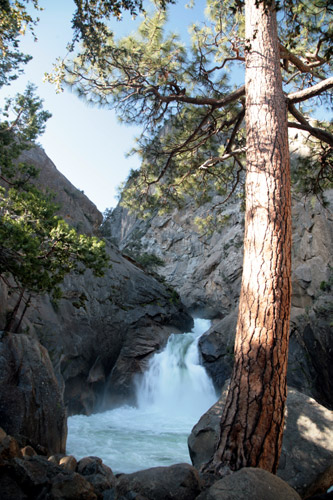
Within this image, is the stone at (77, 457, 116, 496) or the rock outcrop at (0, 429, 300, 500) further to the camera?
the stone at (77, 457, 116, 496)

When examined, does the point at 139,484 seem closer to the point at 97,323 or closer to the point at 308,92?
the point at 308,92

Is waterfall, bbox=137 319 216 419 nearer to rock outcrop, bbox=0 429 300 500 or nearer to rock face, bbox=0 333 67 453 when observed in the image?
rock face, bbox=0 333 67 453

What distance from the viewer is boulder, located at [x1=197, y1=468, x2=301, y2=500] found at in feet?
6.60

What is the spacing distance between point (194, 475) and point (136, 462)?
553 cm

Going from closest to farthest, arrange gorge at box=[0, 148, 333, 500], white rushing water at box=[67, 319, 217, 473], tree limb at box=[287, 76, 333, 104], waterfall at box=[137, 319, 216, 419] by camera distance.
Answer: tree limb at box=[287, 76, 333, 104] < gorge at box=[0, 148, 333, 500] < white rushing water at box=[67, 319, 217, 473] < waterfall at box=[137, 319, 216, 419]

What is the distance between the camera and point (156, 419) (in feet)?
37.1

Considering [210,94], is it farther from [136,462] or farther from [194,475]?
[136,462]

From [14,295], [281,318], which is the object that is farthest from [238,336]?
[14,295]

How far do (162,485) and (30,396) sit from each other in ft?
12.9

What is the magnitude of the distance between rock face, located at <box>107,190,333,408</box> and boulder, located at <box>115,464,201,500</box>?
236 inches

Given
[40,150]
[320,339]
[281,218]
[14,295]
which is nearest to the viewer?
[281,218]

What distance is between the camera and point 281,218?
3.33 m

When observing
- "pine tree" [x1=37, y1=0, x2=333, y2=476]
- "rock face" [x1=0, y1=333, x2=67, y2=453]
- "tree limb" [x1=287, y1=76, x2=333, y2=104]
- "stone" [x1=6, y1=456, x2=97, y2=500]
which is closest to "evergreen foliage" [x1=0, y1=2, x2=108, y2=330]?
"rock face" [x1=0, y1=333, x2=67, y2=453]

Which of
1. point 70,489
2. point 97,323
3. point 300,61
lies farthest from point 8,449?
point 97,323
